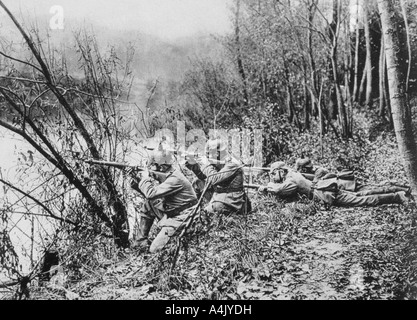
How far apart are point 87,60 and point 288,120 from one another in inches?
367

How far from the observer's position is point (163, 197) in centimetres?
583

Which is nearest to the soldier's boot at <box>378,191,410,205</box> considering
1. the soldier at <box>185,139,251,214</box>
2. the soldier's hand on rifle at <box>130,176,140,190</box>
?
the soldier at <box>185,139,251,214</box>

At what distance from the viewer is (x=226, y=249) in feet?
16.2

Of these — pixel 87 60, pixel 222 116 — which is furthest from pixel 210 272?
pixel 222 116

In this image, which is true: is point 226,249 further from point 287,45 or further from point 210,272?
point 287,45

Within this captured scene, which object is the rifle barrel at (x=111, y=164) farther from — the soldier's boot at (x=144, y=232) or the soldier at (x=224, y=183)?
the soldier at (x=224, y=183)

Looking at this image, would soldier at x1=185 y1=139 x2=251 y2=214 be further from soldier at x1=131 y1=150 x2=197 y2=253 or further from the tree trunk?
the tree trunk

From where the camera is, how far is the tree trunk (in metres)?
3.70

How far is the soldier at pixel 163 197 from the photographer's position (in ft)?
18.5

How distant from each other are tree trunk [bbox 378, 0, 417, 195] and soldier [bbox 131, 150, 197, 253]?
10.5 ft

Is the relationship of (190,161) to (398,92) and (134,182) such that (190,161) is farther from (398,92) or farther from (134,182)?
(398,92)

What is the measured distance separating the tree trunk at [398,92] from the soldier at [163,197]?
3.19 meters
